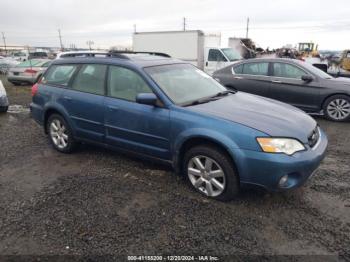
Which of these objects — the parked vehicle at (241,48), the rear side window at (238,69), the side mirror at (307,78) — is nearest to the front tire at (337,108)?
the side mirror at (307,78)

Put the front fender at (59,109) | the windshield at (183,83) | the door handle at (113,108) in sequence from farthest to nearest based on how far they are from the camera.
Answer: the front fender at (59,109), the door handle at (113,108), the windshield at (183,83)

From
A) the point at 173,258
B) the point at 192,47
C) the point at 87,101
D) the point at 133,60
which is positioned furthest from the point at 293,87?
the point at 192,47

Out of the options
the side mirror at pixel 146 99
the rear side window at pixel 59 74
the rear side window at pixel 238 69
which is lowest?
the rear side window at pixel 238 69

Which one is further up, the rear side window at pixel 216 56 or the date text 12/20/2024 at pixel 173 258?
the rear side window at pixel 216 56

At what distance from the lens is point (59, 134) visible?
5.25m

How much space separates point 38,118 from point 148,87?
2.57 m

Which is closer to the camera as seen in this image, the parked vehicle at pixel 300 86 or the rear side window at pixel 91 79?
the rear side window at pixel 91 79

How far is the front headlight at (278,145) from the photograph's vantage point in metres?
3.21

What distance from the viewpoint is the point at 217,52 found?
46.7 feet

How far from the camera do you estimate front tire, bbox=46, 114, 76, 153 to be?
16.7 ft

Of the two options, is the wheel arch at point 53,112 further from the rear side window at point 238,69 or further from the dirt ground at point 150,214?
the rear side window at point 238,69

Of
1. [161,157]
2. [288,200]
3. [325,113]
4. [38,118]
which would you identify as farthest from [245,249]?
[325,113]

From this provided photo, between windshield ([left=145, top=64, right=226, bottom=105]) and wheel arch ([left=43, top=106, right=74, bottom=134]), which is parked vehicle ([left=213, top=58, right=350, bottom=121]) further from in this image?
wheel arch ([left=43, top=106, right=74, bottom=134])

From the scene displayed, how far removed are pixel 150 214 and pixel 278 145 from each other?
152 cm
